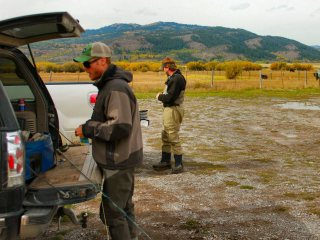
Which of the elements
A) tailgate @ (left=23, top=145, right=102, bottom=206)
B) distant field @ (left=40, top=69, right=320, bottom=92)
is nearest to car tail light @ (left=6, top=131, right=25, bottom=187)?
tailgate @ (left=23, top=145, right=102, bottom=206)

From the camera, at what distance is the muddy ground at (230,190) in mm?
4965

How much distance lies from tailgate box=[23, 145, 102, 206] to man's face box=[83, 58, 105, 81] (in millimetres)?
848

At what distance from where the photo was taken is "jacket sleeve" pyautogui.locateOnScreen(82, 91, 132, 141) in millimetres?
3502

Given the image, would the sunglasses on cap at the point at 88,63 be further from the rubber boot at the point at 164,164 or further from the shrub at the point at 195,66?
the shrub at the point at 195,66

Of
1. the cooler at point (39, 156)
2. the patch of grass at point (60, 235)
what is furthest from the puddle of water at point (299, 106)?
the cooler at point (39, 156)

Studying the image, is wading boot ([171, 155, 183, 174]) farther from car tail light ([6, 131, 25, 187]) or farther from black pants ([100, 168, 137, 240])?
car tail light ([6, 131, 25, 187])

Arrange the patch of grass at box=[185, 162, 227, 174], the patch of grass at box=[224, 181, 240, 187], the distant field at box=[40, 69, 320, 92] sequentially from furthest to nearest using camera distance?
the distant field at box=[40, 69, 320, 92]
the patch of grass at box=[185, 162, 227, 174]
the patch of grass at box=[224, 181, 240, 187]

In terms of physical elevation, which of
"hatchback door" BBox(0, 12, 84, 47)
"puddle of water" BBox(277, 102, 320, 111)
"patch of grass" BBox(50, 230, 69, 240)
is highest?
"hatchback door" BBox(0, 12, 84, 47)

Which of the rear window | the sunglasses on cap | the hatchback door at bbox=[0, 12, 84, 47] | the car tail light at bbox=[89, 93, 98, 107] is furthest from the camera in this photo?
the car tail light at bbox=[89, 93, 98, 107]

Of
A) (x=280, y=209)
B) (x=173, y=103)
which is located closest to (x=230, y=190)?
(x=280, y=209)

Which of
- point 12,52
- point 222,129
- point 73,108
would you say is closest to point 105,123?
point 12,52

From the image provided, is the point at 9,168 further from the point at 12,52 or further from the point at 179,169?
the point at 179,169

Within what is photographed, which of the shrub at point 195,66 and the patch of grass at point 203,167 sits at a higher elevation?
the shrub at point 195,66

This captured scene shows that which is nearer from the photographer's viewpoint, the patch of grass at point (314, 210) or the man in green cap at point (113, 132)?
the man in green cap at point (113, 132)
